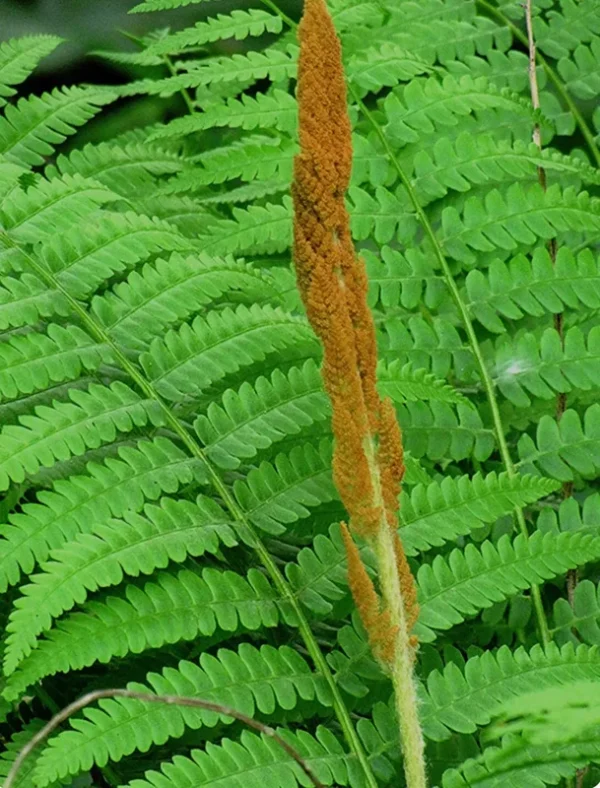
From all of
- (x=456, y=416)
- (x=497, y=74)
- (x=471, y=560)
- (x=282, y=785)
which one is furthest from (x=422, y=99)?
(x=282, y=785)

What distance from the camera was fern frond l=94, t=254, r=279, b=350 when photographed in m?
1.23

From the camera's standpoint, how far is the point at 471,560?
115 cm

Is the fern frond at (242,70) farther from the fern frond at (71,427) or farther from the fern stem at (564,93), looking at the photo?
the fern frond at (71,427)

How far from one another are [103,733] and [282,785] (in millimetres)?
158

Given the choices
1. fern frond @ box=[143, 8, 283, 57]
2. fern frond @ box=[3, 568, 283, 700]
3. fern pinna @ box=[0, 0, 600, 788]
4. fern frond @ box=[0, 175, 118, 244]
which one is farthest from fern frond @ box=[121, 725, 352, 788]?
fern frond @ box=[143, 8, 283, 57]

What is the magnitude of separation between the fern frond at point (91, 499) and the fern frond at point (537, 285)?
44 centimetres

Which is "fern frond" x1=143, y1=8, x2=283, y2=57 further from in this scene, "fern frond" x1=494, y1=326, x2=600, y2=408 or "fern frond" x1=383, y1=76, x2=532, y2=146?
"fern frond" x1=494, y1=326, x2=600, y2=408

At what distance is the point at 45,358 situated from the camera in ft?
3.88

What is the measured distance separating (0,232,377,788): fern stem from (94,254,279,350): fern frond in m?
0.02

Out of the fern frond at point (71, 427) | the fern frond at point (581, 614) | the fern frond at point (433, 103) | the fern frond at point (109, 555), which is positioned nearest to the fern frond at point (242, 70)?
the fern frond at point (433, 103)

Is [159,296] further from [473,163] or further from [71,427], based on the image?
[473,163]

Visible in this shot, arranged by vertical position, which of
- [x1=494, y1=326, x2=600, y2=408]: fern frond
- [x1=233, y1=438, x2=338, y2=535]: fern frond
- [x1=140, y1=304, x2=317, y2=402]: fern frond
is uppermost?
[x1=140, y1=304, x2=317, y2=402]: fern frond

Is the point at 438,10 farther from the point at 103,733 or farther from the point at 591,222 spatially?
the point at 103,733

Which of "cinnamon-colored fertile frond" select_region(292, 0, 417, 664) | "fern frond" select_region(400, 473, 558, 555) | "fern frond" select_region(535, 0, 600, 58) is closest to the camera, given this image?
"cinnamon-colored fertile frond" select_region(292, 0, 417, 664)
